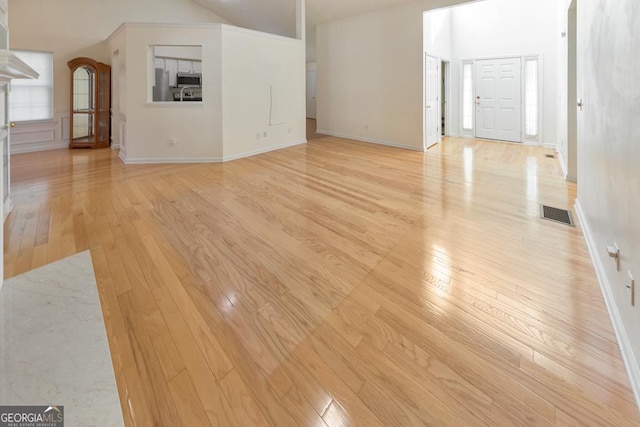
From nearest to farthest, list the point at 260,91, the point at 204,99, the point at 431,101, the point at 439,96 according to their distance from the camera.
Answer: the point at 204,99, the point at 260,91, the point at 431,101, the point at 439,96

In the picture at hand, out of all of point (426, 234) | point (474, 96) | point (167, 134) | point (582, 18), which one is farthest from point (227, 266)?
point (474, 96)

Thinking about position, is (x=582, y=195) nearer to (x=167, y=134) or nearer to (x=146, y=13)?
(x=167, y=134)

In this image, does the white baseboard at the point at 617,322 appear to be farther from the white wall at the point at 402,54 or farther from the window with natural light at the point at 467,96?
the window with natural light at the point at 467,96

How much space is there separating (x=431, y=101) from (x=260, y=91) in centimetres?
376

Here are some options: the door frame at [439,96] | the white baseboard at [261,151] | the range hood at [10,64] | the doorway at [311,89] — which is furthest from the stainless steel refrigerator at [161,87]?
the doorway at [311,89]

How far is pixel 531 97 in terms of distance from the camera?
7.98 meters

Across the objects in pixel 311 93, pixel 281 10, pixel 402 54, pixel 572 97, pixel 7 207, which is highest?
pixel 281 10

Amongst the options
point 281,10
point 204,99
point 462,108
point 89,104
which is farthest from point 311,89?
point 204,99

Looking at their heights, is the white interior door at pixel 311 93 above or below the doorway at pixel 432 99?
above

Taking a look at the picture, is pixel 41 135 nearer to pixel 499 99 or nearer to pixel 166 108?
pixel 166 108

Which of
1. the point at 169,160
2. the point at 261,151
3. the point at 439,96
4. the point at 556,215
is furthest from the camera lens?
the point at 439,96

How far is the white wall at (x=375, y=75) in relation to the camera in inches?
283

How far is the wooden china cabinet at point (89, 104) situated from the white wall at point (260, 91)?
3.77m

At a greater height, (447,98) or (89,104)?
(447,98)
